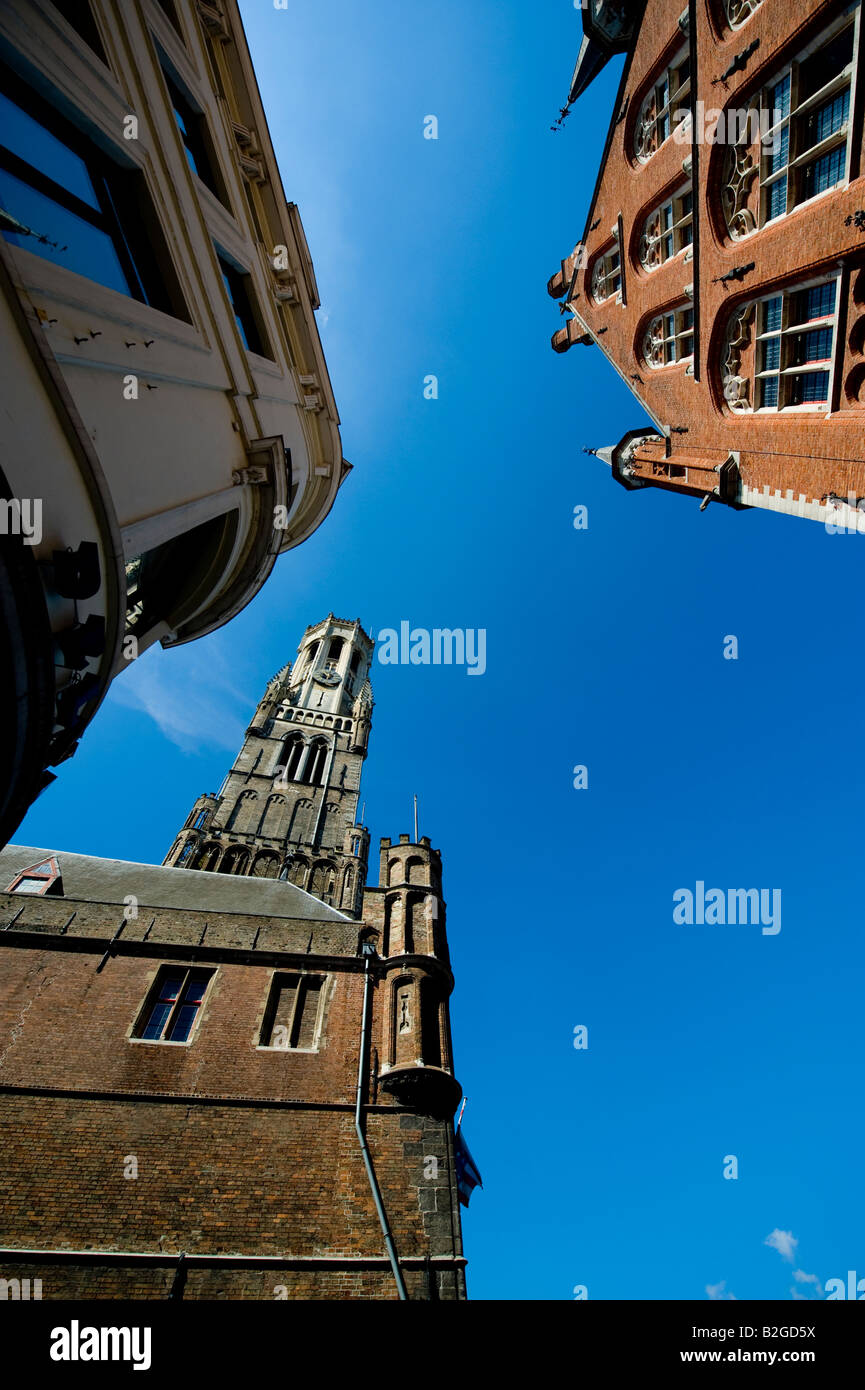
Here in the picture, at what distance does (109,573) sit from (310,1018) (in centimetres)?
1189

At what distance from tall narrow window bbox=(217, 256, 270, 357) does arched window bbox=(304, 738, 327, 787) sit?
31866mm

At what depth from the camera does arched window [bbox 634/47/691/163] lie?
1377cm

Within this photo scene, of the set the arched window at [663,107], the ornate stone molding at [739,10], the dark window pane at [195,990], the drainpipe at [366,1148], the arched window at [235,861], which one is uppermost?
the arched window at [663,107]

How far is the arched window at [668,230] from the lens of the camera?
45.8 feet

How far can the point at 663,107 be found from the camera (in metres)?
14.9


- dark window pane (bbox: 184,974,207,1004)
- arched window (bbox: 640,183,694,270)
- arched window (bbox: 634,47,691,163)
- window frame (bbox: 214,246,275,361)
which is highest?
arched window (bbox: 634,47,691,163)

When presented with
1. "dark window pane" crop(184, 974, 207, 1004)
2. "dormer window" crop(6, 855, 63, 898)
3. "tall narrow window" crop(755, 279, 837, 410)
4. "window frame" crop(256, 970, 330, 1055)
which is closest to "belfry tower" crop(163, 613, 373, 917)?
Result: "dormer window" crop(6, 855, 63, 898)

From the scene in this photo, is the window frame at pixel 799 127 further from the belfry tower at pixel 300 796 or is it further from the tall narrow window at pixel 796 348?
the belfry tower at pixel 300 796

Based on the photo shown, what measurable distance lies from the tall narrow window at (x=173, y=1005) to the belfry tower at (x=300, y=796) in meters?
16.4

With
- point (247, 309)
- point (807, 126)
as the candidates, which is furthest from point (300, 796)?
point (807, 126)

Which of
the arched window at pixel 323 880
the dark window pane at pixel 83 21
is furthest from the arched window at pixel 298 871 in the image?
A: the dark window pane at pixel 83 21

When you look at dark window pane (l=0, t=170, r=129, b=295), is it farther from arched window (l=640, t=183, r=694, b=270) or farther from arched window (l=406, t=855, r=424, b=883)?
arched window (l=406, t=855, r=424, b=883)

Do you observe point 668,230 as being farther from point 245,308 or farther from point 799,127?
point 245,308
